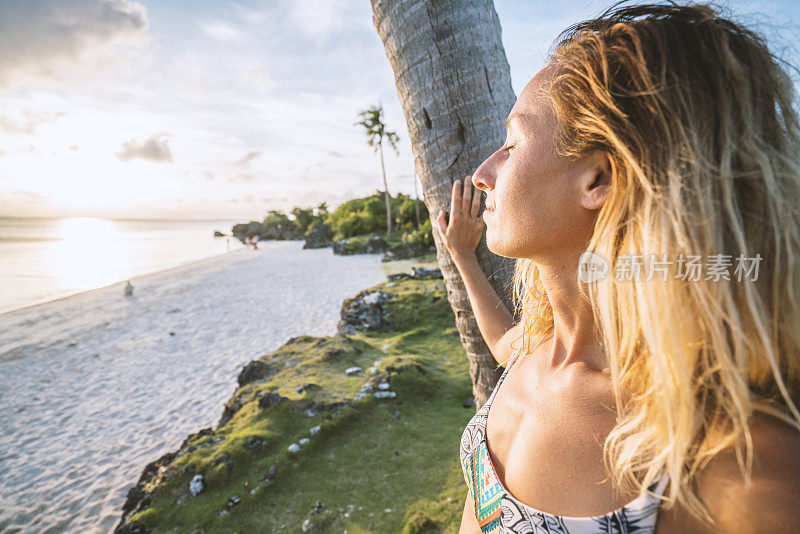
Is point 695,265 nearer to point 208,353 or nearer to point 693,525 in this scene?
point 693,525

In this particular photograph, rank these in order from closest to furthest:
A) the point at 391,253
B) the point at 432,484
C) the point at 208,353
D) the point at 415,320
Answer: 1. the point at 432,484
2. the point at 415,320
3. the point at 208,353
4. the point at 391,253

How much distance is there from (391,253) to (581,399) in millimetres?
24858

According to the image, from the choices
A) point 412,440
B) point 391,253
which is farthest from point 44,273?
point 412,440

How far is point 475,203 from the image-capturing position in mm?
2004

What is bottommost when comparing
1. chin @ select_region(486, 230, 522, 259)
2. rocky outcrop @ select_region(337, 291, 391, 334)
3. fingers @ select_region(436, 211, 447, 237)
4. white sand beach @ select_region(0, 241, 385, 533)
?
white sand beach @ select_region(0, 241, 385, 533)

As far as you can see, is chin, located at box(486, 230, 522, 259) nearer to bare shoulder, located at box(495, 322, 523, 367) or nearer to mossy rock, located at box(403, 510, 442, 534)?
bare shoulder, located at box(495, 322, 523, 367)

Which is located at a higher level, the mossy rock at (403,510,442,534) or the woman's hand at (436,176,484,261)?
the woman's hand at (436,176,484,261)

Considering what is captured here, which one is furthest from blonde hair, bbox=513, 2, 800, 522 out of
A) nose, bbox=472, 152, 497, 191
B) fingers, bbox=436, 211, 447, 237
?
fingers, bbox=436, 211, 447, 237

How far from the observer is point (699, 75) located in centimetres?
91

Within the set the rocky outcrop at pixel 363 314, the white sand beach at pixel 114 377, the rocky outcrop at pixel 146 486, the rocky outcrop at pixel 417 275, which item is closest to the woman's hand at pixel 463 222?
the rocky outcrop at pixel 146 486

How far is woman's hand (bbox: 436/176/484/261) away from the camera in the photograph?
6.55ft

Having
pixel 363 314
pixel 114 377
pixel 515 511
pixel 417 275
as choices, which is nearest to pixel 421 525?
pixel 515 511

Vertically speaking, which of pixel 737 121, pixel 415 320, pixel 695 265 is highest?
pixel 737 121

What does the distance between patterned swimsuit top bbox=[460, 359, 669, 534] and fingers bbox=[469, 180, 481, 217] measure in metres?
0.86
